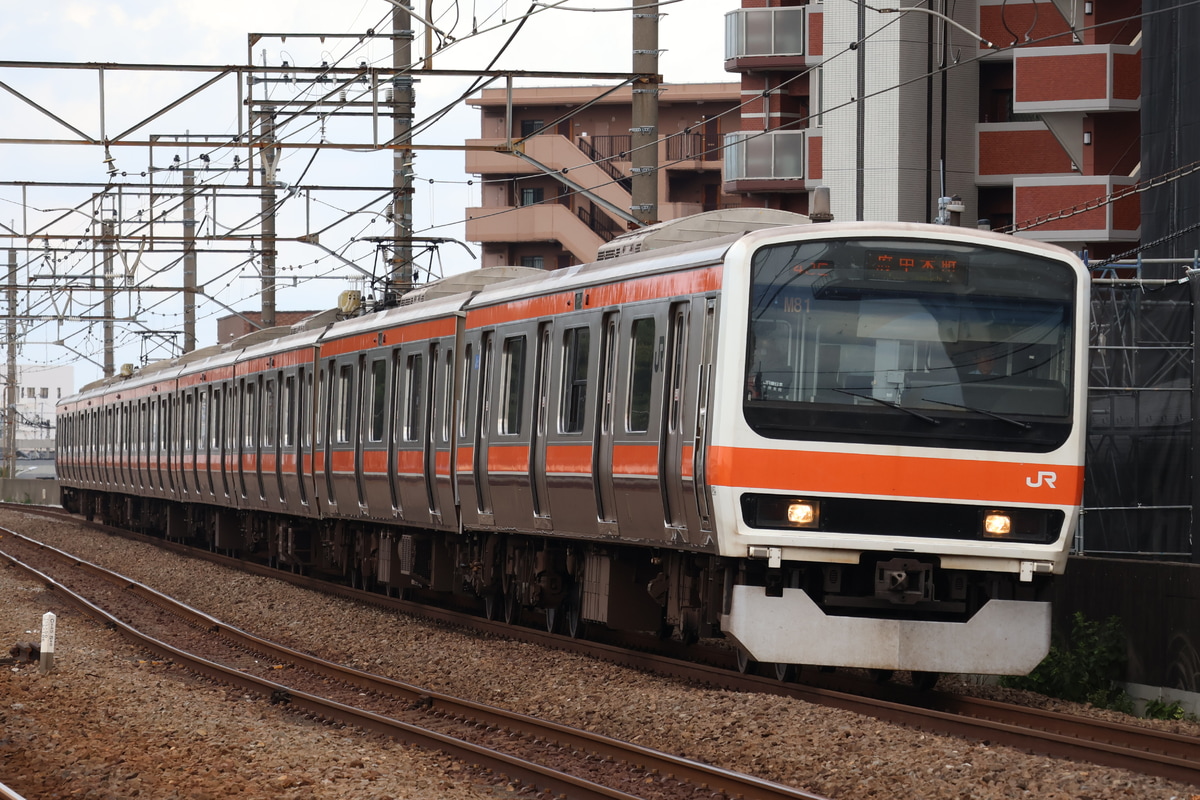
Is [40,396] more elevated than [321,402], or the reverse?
[40,396]

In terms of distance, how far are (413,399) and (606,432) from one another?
5217 millimetres

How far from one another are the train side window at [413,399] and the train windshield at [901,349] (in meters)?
7.37

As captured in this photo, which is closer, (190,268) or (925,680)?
(925,680)

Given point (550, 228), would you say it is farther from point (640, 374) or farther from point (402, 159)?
point (640, 374)

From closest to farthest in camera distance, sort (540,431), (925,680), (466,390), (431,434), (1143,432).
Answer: (925,680) < (540,431) < (1143,432) < (466,390) < (431,434)

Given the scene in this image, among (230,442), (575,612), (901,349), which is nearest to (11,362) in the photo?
(230,442)

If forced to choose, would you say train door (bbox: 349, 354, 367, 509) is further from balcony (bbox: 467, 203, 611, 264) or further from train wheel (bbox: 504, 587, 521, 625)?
balcony (bbox: 467, 203, 611, 264)

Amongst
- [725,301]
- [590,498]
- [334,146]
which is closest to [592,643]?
[590,498]

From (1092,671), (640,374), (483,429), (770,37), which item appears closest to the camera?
(640,374)

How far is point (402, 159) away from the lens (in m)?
25.8

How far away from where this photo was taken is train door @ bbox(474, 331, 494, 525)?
15.8 meters

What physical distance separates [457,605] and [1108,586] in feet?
27.1

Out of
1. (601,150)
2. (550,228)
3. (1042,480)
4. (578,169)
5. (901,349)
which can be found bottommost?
(1042,480)

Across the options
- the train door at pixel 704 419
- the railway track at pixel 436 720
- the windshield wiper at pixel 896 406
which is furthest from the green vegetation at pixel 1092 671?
the railway track at pixel 436 720
